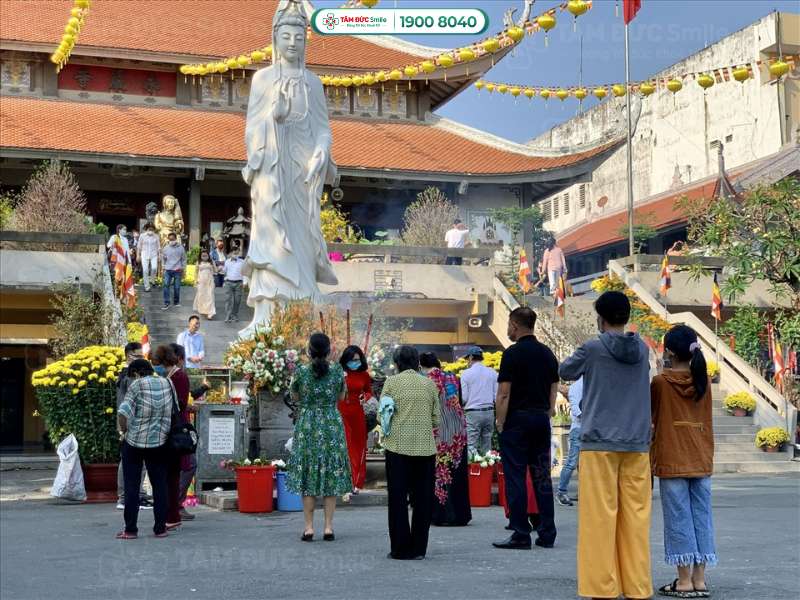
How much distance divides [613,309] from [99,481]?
8546 mm

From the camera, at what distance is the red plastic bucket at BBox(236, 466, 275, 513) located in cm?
1155

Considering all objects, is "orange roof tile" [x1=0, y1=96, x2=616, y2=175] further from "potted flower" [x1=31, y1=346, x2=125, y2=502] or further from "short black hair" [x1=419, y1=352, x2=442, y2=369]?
"short black hair" [x1=419, y1=352, x2=442, y2=369]

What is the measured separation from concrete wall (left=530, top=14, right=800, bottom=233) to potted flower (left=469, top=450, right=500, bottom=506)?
21.3 metres

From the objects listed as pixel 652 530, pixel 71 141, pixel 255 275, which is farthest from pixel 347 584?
pixel 71 141

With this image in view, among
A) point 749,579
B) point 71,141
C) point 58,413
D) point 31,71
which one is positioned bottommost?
point 749,579

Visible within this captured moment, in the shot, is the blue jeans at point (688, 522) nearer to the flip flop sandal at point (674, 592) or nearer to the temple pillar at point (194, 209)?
the flip flop sandal at point (674, 592)

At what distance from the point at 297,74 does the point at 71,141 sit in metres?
13.9

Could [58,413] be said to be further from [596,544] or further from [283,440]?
[596,544]

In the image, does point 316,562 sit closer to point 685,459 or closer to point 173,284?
point 685,459

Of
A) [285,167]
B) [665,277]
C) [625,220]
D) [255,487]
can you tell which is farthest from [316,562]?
[625,220]

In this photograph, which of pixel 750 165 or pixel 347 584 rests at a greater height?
pixel 750 165

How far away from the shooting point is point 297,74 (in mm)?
16844

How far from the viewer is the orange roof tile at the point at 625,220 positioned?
35625mm

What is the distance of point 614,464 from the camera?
655cm
